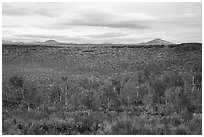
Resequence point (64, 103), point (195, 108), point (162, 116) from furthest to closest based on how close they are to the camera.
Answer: point (64, 103), point (195, 108), point (162, 116)

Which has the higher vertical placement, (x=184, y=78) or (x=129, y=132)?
(x=184, y=78)

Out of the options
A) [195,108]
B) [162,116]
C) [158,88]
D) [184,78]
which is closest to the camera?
[162,116]

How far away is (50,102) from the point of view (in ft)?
44.8

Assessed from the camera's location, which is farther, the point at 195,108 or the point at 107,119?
the point at 195,108

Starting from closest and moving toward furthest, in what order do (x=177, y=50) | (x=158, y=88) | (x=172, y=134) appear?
(x=172, y=134) < (x=158, y=88) < (x=177, y=50)

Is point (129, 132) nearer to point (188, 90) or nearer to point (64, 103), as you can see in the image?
point (64, 103)

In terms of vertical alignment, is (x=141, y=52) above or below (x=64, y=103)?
above

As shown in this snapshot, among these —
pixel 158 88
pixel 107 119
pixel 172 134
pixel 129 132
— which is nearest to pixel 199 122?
pixel 172 134

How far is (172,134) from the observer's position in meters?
9.53

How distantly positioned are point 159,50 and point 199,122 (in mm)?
21693

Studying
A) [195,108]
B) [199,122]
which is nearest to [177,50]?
[195,108]

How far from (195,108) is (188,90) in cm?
185

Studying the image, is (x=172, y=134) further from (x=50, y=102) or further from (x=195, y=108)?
(x=50, y=102)

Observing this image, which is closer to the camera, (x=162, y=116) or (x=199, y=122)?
(x=199, y=122)
